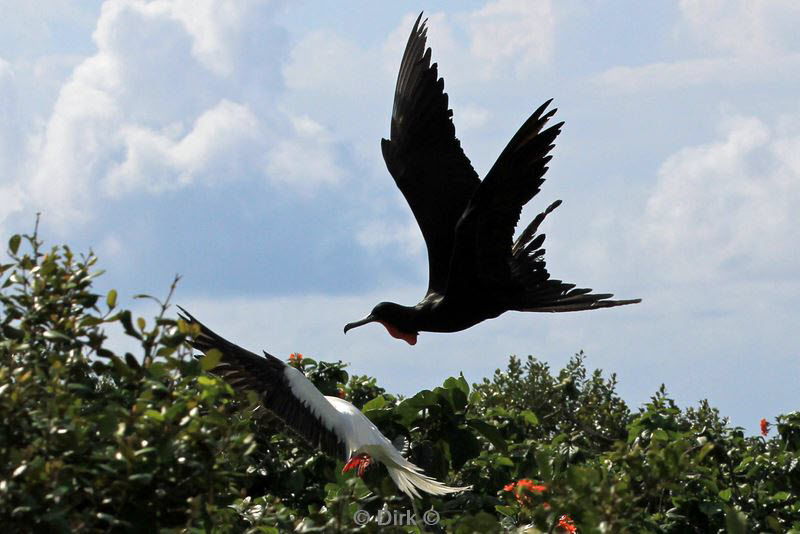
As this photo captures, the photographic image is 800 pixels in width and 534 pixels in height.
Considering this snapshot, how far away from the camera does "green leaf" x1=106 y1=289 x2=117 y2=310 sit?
2494 mm

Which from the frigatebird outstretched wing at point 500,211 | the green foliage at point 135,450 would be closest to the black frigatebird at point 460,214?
the frigatebird outstretched wing at point 500,211

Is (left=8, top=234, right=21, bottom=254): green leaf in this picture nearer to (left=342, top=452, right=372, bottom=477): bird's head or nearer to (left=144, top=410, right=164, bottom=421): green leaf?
(left=144, top=410, right=164, bottom=421): green leaf

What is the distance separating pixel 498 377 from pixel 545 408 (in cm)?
85

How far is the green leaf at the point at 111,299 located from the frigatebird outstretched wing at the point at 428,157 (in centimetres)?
433

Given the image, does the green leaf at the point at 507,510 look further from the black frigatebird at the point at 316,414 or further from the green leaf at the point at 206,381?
the green leaf at the point at 206,381

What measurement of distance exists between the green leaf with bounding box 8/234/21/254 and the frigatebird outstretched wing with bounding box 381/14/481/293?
4.26 m

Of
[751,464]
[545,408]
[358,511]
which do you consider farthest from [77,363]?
[545,408]

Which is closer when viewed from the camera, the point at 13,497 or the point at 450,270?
the point at 13,497

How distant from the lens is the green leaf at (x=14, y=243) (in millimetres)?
2617

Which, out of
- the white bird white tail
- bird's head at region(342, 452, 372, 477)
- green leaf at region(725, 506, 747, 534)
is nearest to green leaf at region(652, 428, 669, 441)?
the white bird white tail

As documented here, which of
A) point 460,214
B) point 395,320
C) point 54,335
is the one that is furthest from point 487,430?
point 54,335

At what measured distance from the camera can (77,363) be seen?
2.48 m

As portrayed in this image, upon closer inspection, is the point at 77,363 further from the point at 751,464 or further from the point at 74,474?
the point at 751,464

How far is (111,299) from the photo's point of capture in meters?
2.50
